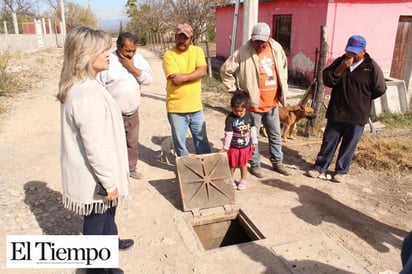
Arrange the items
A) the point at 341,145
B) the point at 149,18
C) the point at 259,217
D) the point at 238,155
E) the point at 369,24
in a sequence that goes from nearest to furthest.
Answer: the point at 259,217, the point at 238,155, the point at 341,145, the point at 369,24, the point at 149,18

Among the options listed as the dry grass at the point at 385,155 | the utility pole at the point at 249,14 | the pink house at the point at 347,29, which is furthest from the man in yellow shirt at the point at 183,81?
the pink house at the point at 347,29

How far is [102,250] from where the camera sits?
259 centimetres

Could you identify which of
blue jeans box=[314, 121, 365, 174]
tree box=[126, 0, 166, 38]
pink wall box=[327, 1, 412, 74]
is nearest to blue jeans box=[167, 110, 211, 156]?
blue jeans box=[314, 121, 365, 174]

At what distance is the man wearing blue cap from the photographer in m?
3.89

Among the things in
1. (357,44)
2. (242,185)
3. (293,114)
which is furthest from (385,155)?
(242,185)

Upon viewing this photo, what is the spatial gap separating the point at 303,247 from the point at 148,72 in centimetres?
250

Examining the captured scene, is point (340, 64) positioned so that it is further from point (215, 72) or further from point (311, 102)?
point (215, 72)

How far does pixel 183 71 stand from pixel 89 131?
2.00 metres

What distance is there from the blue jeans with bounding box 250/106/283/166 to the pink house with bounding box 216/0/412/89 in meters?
5.12

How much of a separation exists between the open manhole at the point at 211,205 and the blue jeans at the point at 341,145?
57.1 inches

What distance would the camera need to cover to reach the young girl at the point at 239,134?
3.79m

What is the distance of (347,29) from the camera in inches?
359

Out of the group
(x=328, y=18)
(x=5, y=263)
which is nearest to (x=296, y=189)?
(x=5, y=263)

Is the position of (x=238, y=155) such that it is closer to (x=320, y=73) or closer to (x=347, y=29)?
(x=320, y=73)
